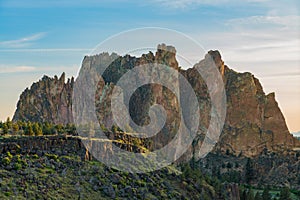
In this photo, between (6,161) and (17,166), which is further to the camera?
(6,161)

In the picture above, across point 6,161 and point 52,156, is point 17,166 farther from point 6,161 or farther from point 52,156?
point 52,156

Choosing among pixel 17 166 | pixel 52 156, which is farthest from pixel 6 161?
pixel 52 156

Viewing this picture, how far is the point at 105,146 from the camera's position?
10338 cm

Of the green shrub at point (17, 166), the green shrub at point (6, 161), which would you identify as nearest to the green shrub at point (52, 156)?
the green shrub at point (17, 166)

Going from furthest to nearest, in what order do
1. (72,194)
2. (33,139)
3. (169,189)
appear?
(169,189)
(33,139)
(72,194)

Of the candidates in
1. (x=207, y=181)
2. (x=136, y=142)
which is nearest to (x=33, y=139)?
(x=136, y=142)

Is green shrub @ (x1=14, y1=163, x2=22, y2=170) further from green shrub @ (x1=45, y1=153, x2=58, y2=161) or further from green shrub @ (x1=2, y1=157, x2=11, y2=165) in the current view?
green shrub @ (x1=45, y1=153, x2=58, y2=161)

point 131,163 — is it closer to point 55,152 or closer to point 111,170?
point 111,170

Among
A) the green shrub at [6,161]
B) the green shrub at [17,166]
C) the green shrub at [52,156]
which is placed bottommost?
the green shrub at [17,166]

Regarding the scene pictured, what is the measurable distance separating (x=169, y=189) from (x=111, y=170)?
12.6 meters

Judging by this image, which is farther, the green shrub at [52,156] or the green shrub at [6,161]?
the green shrub at [52,156]

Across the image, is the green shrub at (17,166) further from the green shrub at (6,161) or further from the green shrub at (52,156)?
the green shrub at (52,156)

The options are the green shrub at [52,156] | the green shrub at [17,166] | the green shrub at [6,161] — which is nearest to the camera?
the green shrub at [17,166]

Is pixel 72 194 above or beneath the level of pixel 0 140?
beneath
